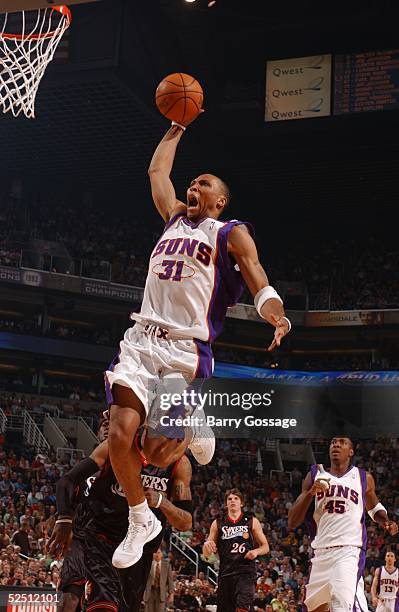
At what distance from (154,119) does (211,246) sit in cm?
1699

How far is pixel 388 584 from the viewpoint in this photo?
12406 mm

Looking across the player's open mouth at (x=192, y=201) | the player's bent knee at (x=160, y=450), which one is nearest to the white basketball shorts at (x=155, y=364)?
the player's bent knee at (x=160, y=450)

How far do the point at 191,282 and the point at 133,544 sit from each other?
4.30 feet

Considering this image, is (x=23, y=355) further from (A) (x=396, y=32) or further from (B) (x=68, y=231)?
(A) (x=396, y=32)

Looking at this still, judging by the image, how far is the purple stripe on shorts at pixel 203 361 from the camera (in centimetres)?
447

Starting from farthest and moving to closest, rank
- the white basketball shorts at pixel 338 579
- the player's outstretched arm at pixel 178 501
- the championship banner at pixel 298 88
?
1. the championship banner at pixel 298 88
2. the white basketball shorts at pixel 338 579
3. the player's outstretched arm at pixel 178 501

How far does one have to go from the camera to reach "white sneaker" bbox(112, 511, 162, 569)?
423cm

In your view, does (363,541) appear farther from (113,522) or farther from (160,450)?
(160,450)

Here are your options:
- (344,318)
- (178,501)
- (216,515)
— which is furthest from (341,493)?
(344,318)

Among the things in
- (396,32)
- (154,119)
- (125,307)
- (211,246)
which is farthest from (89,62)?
(211,246)

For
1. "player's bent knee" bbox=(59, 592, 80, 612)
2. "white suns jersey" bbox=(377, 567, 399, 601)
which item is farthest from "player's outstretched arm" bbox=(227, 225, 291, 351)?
"white suns jersey" bbox=(377, 567, 399, 601)

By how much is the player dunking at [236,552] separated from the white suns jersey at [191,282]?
5637mm

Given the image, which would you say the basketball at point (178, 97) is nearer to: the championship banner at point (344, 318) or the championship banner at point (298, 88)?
the championship banner at point (298, 88)

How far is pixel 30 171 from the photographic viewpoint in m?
26.0
